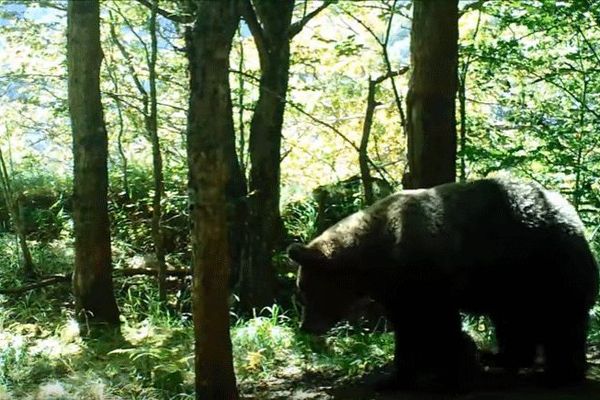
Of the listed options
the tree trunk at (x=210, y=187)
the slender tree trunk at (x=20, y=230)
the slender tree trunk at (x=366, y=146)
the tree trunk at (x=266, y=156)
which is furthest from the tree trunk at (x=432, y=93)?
the slender tree trunk at (x=20, y=230)

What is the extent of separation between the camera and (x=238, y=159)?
11070mm

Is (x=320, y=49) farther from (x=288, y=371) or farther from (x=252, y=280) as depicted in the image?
(x=288, y=371)

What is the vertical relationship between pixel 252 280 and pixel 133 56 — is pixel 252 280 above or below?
below

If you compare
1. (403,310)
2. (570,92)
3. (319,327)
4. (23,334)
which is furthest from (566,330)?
(23,334)

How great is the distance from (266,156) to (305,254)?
3.41 meters

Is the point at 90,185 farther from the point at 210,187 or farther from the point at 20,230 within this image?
the point at 210,187

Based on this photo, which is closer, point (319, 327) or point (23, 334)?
point (319, 327)

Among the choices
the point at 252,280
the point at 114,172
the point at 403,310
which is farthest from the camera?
the point at 114,172

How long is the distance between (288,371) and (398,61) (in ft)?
23.9

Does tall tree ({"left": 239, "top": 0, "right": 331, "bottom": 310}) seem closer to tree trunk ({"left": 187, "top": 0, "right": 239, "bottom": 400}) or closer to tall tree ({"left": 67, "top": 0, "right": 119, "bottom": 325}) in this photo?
tall tree ({"left": 67, "top": 0, "right": 119, "bottom": 325})

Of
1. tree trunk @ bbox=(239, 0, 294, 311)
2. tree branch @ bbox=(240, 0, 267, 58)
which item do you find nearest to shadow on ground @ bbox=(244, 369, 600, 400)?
tree trunk @ bbox=(239, 0, 294, 311)

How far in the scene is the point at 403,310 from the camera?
236 inches

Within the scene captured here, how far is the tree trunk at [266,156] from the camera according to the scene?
9352mm

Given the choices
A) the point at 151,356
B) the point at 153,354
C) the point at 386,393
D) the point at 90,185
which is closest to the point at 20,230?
the point at 90,185
